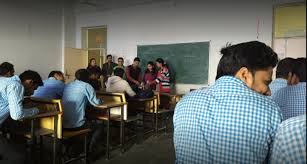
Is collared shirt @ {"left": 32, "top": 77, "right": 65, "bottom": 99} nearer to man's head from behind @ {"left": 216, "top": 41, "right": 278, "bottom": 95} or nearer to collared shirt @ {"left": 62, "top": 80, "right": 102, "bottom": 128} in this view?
collared shirt @ {"left": 62, "top": 80, "right": 102, "bottom": 128}

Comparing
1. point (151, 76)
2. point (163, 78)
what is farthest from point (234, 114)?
point (151, 76)

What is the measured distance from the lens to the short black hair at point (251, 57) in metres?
0.89

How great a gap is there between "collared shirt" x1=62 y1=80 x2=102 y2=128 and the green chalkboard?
3.66 metres

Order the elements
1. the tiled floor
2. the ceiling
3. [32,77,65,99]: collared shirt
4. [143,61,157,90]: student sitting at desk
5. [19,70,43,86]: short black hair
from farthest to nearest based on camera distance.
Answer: the ceiling < [143,61,157,90]: student sitting at desk < [32,77,65,99]: collared shirt < the tiled floor < [19,70,43,86]: short black hair

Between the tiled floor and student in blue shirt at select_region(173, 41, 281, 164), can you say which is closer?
student in blue shirt at select_region(173, 41, 281, 164)

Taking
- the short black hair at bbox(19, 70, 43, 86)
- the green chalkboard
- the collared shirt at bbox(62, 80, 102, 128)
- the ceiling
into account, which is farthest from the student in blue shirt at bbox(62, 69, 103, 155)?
the ceiling

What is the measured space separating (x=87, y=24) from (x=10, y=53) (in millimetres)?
2237

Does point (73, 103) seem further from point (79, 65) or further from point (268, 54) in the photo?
point (79, 65)

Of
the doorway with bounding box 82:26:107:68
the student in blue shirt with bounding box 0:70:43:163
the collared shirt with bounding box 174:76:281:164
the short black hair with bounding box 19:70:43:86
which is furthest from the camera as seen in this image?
the doorway with bounding box 82:26:107:68

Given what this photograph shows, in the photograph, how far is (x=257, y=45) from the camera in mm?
890

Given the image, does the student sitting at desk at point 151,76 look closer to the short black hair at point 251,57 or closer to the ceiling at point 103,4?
the ceiling at point 103,4

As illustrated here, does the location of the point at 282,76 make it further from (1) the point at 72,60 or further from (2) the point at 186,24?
(1) the point at 72,60

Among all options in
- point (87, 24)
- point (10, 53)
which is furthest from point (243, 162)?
point (87, 24)

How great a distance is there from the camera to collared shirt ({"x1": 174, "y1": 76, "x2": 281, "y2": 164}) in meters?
0.81
